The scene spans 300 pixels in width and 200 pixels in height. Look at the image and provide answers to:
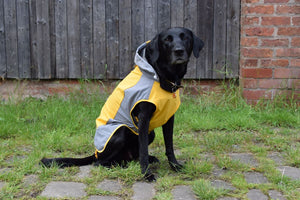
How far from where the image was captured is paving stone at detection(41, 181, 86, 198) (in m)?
2.57

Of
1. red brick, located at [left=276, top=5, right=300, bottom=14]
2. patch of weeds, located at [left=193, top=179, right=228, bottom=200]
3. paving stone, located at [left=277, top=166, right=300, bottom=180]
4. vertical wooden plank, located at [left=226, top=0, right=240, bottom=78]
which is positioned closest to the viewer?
patch of weeds, located at [left=193, top=179, right=228, bottom=200]

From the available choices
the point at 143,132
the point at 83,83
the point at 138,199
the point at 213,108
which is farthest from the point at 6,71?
the point at 138,199

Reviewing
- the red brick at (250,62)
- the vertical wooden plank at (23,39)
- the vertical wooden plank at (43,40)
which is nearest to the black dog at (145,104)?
the red brick at (250,62)

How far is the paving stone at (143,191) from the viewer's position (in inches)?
101

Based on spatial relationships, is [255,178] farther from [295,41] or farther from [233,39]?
[233,39]

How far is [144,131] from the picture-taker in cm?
290

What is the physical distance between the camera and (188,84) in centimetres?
552

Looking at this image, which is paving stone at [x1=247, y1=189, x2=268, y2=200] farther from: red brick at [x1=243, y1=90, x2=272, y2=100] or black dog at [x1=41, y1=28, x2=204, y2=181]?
red brick at [x1=243, y1=90, x2=272, y2=100]

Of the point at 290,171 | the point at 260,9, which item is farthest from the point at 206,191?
the point at 260,9

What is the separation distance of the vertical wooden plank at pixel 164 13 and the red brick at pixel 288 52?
1557 millimetres

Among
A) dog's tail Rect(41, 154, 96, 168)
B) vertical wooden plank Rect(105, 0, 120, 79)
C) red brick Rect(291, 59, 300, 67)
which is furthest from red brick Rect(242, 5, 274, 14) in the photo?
dog's tail Rect(41, 154, 96, 168)

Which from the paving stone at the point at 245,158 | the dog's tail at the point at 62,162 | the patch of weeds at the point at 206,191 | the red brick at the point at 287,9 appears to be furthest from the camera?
the red brick at the point at 287,9

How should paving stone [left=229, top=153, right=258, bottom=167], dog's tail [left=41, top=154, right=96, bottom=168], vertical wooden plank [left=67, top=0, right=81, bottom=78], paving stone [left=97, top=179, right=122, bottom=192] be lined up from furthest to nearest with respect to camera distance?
1. vertical wooden plank [left=67, top=0, right=81, bottom=78]
2. paving stone [left=229, top=153, right=258, bottom=167]
3. dog's tail [left=41, top=154, right=96, bottom=168]
4. paving stone [left=97, top=179, right=122, bottom=192]

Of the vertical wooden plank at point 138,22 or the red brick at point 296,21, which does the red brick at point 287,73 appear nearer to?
the red brick at point 296,21
